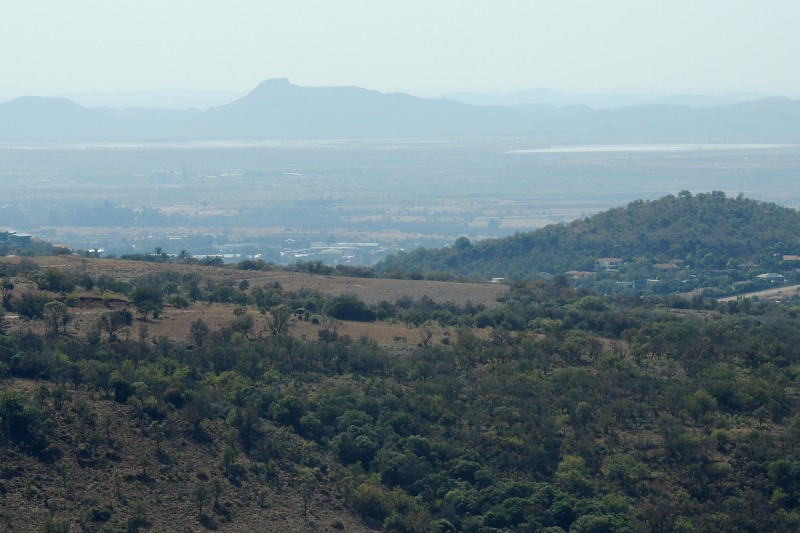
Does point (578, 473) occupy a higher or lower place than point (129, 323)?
lower

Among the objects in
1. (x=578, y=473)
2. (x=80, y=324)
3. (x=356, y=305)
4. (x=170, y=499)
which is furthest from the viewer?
(x=356, y=305)

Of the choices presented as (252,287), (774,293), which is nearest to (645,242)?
(774,293)

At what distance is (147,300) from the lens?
38281 millimetres

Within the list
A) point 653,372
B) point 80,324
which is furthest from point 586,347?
point 80,324

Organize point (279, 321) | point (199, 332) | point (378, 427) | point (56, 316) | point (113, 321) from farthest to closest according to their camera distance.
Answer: point (279, 321) → point (199, 332) → point (113, 321) → point (56, 316) → point (378, 427)

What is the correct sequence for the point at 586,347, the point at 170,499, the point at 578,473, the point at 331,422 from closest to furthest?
the point at 170,499 → the point at 578,473 → the point at 331,422 → the point at 586,347

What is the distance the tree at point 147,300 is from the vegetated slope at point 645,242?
1509 inches

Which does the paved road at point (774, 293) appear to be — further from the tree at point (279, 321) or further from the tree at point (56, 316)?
the tree at point (56, 316)

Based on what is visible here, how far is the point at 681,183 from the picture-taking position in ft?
603

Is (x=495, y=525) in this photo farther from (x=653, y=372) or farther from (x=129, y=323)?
(x=129, y=323)

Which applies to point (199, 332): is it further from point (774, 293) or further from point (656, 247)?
point (656, 247)

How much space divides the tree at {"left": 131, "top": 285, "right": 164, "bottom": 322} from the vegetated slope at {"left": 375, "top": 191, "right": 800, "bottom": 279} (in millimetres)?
38336

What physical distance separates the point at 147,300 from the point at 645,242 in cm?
4970

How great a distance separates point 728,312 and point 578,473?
949 inches
